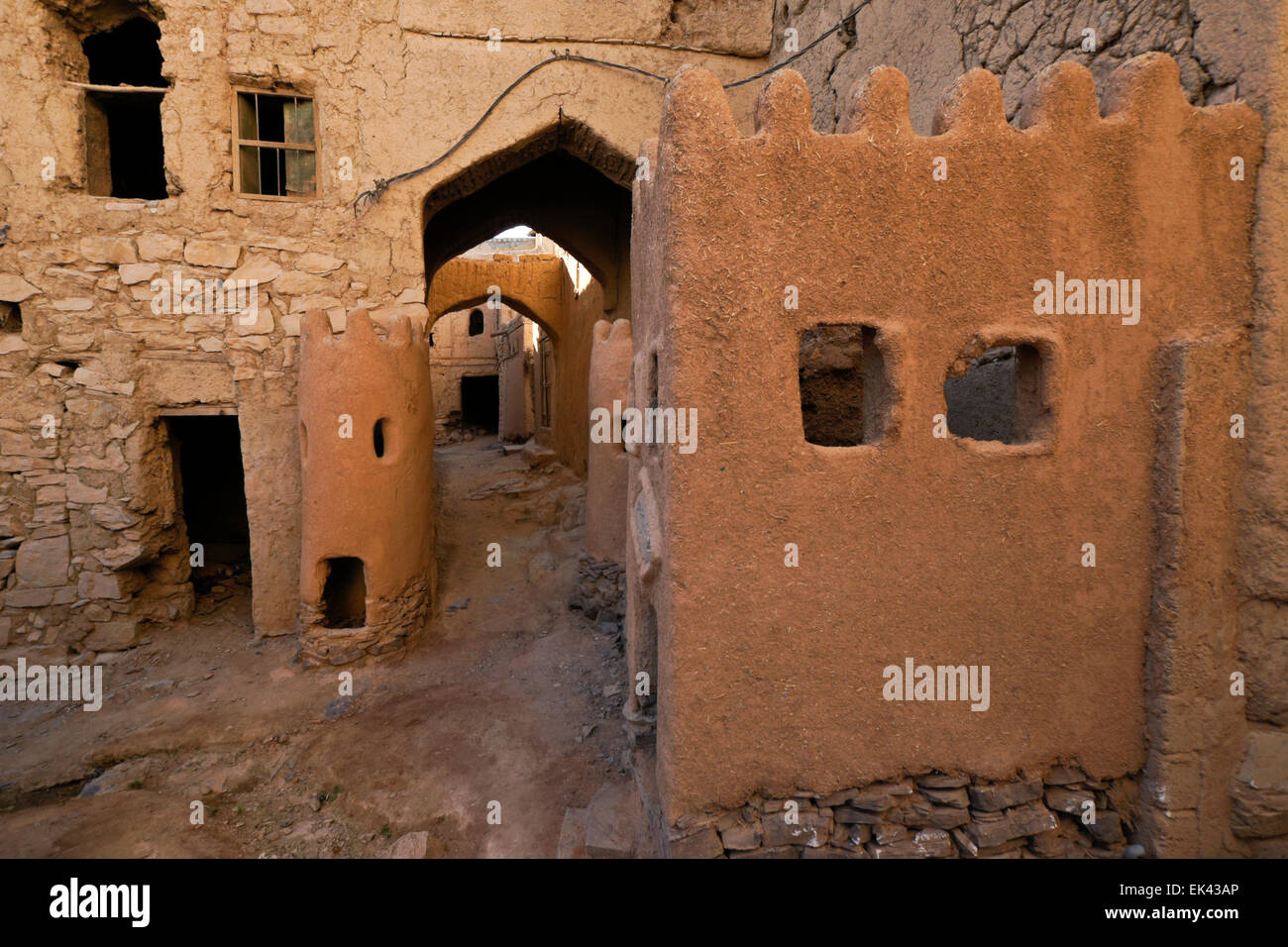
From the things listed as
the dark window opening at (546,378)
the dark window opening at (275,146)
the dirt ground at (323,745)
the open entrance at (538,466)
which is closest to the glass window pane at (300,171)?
the dark window opening at (275,146)

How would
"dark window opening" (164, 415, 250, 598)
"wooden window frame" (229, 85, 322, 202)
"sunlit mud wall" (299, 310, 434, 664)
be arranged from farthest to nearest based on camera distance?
1. "dark window opening" (164, 415, 250, 598)
2. "wooden window frame" (229, 85, 322, 202)
3. "sunlit mud wall" (299, 310, 434, 664)

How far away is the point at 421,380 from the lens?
237 inches

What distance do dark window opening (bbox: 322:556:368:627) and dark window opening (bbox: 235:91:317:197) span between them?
3.76m

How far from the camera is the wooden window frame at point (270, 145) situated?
19.6ft

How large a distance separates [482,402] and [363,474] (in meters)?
16.4

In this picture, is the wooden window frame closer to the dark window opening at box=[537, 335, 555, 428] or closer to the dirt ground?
the dirt ground

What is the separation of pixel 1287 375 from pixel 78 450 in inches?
338

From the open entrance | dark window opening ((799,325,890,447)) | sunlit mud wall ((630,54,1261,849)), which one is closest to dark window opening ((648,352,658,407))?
sunlit mud wall ((630,54,1261,849))

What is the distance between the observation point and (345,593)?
6.52 meters

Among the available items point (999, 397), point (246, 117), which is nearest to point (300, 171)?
point (246, 117)

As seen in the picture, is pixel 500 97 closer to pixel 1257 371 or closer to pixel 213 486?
pixel 213 486

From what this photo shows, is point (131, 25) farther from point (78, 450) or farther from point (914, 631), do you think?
point (914, 631)

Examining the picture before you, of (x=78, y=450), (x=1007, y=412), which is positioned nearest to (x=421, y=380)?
(x=78, y=450)

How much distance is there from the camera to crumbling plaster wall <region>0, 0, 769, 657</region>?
223 inches
